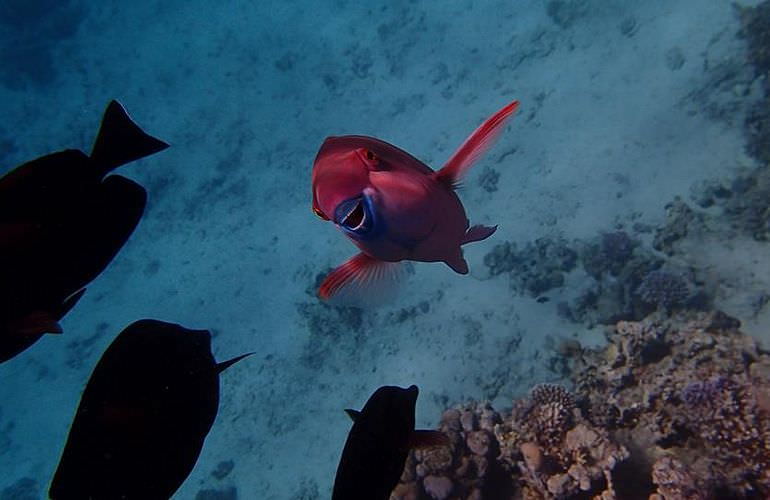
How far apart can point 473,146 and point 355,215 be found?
0.47m

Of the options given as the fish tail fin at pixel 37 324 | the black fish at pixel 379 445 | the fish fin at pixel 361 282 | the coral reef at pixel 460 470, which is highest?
the fish tail fin at pixel 37 324

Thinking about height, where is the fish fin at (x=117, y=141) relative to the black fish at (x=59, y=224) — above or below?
above

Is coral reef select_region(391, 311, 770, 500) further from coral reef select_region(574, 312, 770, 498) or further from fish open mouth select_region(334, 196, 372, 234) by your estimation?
fish open mouth select_region(334, 196, 372, 234)

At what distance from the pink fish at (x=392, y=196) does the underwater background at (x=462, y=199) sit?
2.57 m

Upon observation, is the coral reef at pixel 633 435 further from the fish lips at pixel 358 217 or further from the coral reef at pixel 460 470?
the fish lips at pixel 358 217

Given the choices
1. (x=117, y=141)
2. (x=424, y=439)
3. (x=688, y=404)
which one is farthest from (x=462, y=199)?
(x=117, y=141)

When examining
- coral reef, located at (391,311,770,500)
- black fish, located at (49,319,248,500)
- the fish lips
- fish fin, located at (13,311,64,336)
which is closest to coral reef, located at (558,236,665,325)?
coral reef, located at (391,311,770,500)

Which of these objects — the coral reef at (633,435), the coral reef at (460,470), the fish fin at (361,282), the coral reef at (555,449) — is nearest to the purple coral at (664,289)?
the coral reef at (633,435)

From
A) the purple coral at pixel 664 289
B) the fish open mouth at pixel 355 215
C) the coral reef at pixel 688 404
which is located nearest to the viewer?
the fish open mouth at pixel 355 215

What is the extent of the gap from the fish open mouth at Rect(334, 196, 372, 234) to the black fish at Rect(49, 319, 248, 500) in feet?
1.36

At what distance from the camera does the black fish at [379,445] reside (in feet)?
4.19

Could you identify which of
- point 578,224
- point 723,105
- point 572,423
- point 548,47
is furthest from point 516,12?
point 572,423

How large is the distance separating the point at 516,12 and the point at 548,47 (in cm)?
187

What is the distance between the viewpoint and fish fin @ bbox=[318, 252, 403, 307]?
1.66m
